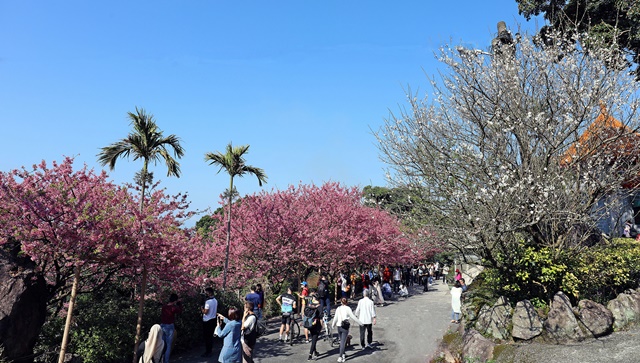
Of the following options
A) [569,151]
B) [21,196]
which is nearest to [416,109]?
[569,151]

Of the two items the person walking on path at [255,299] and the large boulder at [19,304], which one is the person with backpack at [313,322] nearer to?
the person walking on path at [255,299]

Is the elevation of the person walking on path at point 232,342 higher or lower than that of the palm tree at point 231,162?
lower

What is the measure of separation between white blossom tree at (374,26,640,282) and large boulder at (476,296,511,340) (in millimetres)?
1062

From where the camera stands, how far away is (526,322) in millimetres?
10203

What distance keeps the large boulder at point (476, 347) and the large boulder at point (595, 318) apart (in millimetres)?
2264

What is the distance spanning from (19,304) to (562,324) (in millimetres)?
12410

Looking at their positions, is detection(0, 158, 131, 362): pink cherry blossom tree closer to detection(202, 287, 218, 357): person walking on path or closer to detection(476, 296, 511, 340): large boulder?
detection(202, 287, 218, 357): person walking on path

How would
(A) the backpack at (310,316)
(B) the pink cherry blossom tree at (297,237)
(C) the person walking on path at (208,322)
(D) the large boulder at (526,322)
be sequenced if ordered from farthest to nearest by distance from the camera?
(B) the pink cherry blossom tree at (297,237)
(C) the person walking on path at (208,322)
(A) the backpack at (310,316)
(D) the large boulder at (526,322)

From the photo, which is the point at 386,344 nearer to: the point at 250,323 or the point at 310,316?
the point at 310,316

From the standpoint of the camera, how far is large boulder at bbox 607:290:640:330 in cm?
1016

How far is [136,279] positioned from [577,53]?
1522 cm

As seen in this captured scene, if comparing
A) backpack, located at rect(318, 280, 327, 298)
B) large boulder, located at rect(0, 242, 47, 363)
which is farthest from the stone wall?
large boulder, located at rect(0, 242, 47, 363)

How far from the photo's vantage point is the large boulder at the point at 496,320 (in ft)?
34.2

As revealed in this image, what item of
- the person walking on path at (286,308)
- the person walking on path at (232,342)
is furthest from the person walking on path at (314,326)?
the person walking on path at (232,342)
